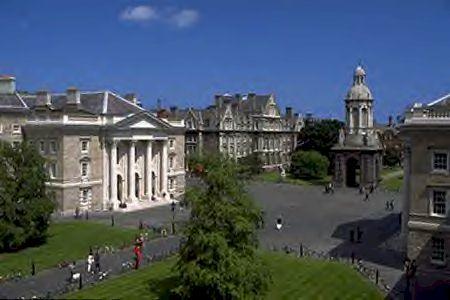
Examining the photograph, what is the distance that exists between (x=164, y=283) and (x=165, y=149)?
123ft

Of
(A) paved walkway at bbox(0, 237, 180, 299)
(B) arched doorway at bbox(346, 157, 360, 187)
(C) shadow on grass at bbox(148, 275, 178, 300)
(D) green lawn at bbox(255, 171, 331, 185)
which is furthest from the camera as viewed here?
(D) green lawn at bbox(255, 171, 331, 185)

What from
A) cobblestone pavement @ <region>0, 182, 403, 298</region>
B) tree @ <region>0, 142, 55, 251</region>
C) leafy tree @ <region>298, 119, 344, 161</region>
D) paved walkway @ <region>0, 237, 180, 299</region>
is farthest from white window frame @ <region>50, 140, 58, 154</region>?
leafy tree @ <region>298, 119, 344, 161</region>

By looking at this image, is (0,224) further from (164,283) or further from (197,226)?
(197,226)

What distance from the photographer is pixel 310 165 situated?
100m

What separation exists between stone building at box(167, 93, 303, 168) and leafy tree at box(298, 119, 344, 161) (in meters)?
8.64

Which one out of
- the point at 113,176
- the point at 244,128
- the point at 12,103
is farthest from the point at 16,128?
the point at 244,128

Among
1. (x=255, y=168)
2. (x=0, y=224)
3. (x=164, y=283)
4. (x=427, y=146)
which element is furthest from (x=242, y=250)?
(x=255, y=168)

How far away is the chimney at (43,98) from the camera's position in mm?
66562

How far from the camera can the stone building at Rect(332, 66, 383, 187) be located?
9044 cm

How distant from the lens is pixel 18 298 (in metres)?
31.9

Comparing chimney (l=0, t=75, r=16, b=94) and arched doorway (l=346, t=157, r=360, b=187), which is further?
arched doorway (l=346, t=157, r=360, b=187)

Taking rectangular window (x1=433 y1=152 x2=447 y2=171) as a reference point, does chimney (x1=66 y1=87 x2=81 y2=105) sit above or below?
above

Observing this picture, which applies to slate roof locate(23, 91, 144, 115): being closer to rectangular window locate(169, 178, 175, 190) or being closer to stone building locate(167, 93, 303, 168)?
rectangular window locate(169, 178, 175, 190)

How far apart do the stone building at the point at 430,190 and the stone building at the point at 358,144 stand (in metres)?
51.3
